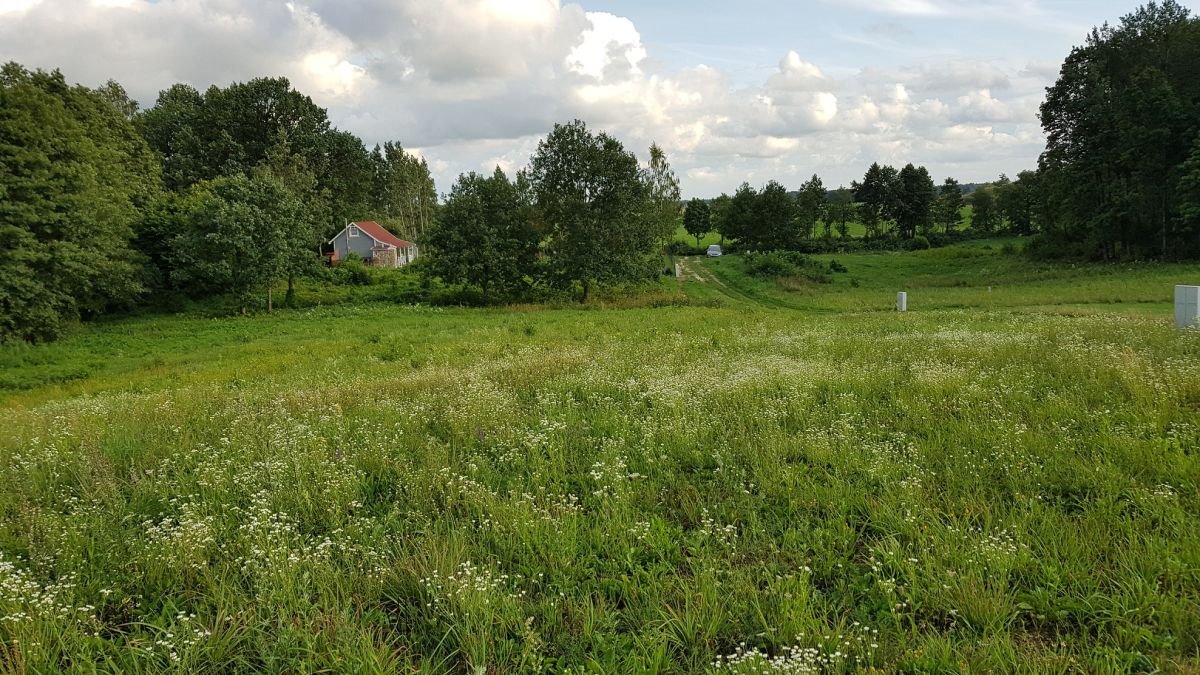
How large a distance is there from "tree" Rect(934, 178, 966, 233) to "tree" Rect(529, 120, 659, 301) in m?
64.9

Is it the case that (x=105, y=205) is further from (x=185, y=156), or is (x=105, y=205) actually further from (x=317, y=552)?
(x=317, y=552)

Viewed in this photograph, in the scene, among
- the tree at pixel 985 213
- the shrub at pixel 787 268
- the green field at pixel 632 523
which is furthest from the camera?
the tree at pixel 985 213

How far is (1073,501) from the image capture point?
5.38 meters

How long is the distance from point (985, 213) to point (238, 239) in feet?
313

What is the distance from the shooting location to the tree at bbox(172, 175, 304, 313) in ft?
116

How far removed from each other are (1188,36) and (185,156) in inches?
3312

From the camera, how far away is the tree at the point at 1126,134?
4259 cm

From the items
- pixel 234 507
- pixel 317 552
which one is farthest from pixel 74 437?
pixel 317 552

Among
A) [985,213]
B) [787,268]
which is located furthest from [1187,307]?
[985,213]

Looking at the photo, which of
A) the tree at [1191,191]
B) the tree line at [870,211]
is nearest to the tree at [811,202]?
the tree line at [870,211]

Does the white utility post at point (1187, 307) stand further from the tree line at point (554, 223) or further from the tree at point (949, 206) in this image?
the tree at point (949, 206)

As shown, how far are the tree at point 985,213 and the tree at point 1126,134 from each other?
40.9m

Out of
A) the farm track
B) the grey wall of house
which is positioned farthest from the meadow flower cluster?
the grey wall of house

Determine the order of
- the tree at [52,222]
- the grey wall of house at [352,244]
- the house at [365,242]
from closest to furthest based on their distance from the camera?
the tree at [52,222] → the house at [365,242] → the grey wall of house at [352,244]
